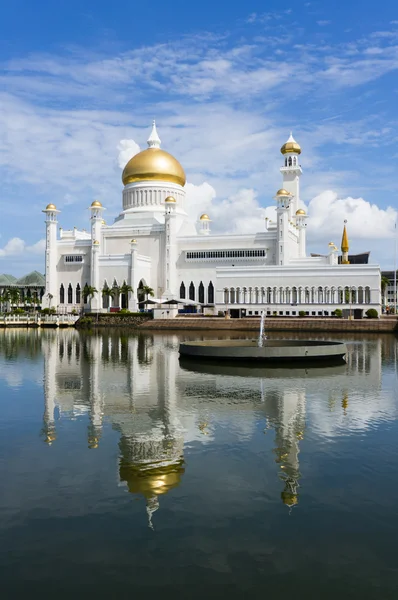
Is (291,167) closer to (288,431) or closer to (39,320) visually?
(39,320)

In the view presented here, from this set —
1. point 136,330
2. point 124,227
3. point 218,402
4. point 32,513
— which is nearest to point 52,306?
point 124,227

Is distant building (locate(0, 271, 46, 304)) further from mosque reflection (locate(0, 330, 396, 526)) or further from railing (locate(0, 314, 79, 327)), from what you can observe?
mosque reflection (locate(0, 330, 396, 526))

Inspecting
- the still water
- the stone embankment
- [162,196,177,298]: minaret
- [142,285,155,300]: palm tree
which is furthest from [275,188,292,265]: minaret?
the still water

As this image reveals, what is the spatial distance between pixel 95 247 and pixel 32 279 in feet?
164

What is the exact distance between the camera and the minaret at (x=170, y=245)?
69.2 metres

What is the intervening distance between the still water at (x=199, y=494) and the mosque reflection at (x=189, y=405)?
0.17 feet

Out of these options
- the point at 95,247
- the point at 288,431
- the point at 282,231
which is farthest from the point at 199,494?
the point at 95,247

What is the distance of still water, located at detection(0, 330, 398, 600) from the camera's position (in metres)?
5.75

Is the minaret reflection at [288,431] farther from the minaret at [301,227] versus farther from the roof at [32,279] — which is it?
the roof at [32,279]

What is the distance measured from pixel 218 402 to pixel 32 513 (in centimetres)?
767

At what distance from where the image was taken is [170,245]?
69.7 metres

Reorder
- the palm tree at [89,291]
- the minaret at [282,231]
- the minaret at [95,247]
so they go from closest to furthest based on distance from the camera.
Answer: the minaret at [282,231]
the palm tree at [89,291]
the minaret at [95,247]

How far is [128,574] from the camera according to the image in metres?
5.76

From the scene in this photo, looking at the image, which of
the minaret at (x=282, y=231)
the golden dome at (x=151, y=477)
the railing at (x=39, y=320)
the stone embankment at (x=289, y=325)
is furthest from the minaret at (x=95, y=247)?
the golden dome at (x=151, y=477)
